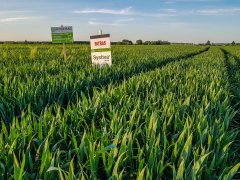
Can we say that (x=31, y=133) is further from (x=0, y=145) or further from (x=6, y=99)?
(x=6, y=99)

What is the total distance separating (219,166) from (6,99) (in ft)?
8.87

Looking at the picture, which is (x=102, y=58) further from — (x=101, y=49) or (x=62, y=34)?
(x=62, y=34)

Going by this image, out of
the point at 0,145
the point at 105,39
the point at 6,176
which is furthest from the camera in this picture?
the point at 105,39

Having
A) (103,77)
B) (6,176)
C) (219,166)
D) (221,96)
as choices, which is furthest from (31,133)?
(103,77)

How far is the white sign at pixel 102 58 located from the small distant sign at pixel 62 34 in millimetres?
916

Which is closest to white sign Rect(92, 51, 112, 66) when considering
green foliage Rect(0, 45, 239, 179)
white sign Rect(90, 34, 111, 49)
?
white sign Rect(90, 34, 111, 49)

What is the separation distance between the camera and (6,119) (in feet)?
11.4

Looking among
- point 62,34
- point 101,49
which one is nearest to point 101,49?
point 101,49

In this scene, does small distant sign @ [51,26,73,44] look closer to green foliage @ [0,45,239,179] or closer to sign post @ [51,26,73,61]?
sign post @ [51,26,73,61]

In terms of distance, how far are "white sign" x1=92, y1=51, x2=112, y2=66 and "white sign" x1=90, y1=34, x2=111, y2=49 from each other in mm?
155

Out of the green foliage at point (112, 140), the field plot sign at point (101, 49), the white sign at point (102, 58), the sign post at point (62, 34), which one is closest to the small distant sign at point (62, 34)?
the sign post at point (62, 34)

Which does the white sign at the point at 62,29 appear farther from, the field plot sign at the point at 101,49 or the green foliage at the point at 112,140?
the green foliage at the point at 112,140

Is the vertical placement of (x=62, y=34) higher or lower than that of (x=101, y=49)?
higher

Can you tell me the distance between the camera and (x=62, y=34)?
8516mm
